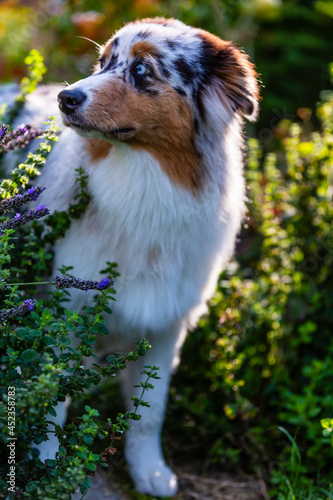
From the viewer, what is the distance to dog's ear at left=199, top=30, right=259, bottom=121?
8.95 ft

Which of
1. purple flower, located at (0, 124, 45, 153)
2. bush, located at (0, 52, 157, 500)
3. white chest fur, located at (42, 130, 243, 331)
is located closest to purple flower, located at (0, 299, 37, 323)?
bush, located at (0, 52, 157, 500)

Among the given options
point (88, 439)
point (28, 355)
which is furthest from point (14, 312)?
point (88, 439)

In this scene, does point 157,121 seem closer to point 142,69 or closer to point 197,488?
point 142,69

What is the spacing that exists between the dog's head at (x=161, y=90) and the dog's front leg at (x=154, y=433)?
108cm

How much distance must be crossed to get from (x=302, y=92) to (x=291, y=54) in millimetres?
510

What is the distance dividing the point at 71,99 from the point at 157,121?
0.42 m

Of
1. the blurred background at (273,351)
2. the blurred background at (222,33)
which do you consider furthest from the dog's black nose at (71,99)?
the blurred background at (222,33)

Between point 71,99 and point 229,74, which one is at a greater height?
point 229,74

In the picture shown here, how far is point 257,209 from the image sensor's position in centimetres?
397

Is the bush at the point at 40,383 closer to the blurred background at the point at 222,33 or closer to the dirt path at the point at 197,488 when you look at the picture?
the dirt path at the point at 197,488

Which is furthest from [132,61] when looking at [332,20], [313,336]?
→ [332,20]

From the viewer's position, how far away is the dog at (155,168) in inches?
101

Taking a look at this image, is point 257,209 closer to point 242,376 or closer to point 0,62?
point 242,376

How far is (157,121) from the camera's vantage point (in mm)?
2545
